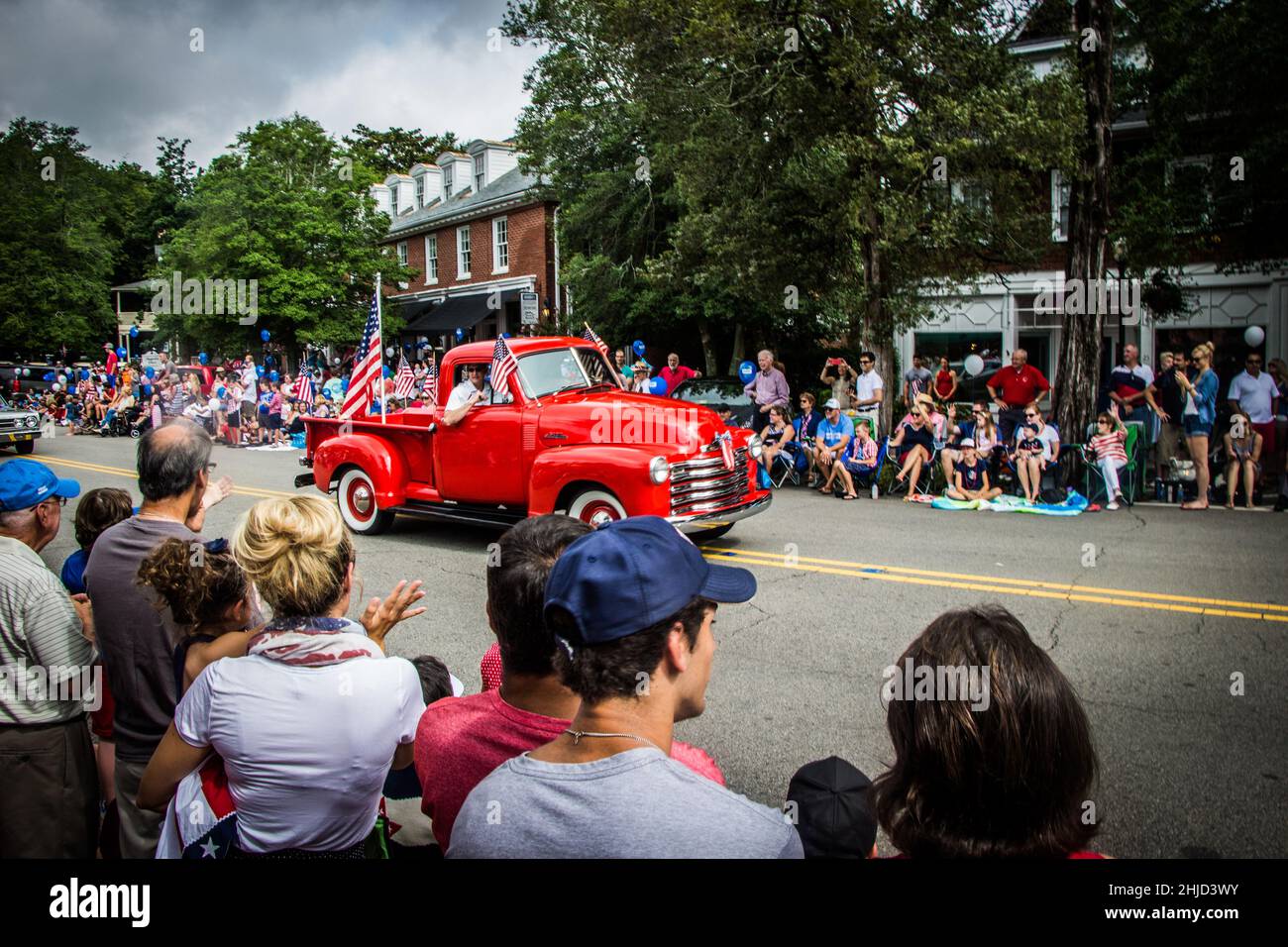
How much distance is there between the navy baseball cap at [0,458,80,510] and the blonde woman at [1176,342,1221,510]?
13014mm

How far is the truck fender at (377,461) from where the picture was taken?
10945 millimetres

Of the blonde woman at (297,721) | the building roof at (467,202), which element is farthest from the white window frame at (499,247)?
the blonde woman at (297,721)

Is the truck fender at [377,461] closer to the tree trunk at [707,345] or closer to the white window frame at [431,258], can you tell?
the tree trunk at [707,345]

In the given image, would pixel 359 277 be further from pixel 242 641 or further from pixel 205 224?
pixel 242 641

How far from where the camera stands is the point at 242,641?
109 inches

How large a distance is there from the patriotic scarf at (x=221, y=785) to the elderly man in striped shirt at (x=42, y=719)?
2.82ft

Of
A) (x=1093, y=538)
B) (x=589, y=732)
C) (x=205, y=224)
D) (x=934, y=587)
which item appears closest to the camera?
(x=589, y=732)

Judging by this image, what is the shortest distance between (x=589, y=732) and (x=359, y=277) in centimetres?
3867

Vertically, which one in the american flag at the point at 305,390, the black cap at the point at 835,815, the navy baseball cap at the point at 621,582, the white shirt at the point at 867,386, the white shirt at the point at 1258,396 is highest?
the american flag at the point at 305,390

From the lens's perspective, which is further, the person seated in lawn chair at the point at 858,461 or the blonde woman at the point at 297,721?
the person seated in lawn chair at the point at 858,461

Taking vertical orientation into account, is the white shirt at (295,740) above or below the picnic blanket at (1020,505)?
Answer: above

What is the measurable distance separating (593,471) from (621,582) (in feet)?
22.7

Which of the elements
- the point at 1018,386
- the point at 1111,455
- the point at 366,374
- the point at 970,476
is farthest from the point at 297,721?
A: the point at 1018,386

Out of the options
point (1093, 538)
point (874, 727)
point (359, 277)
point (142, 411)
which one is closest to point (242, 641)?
point (874, 727)
